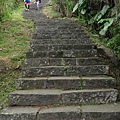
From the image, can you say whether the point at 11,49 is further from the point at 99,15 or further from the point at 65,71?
the point at 99,15

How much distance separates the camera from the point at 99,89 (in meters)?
3.32

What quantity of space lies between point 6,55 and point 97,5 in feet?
14.5

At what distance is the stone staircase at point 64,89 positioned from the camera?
Answer: 9.22ft

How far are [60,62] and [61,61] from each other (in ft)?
0.10

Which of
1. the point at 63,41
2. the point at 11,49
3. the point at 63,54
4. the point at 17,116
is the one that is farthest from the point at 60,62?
the point at 11,49

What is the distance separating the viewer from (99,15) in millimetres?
5035

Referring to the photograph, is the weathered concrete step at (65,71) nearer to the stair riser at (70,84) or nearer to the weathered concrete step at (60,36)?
the stair riser at (70,84)

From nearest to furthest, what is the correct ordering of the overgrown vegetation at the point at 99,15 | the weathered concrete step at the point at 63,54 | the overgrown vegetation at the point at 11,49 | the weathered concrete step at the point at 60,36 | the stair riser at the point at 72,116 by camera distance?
1. the stair riser at the point at 72,116
2. the overgrown vegetation at the point at 11,49
3. the weathered concrete step at the point at 63,54
4. the overgrown vegetation at the point at 99,15
5. the weathered concrete step at the point at 60,36

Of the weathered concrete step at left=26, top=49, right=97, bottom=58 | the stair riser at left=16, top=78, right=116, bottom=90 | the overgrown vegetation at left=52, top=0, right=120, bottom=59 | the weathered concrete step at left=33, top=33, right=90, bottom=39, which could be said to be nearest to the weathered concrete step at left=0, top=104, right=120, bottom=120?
the stair riser at left=16, top=78, right=116, bottom=90

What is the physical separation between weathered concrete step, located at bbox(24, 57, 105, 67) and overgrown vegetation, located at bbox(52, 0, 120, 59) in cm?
68

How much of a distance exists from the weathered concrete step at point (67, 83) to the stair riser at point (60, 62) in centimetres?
66

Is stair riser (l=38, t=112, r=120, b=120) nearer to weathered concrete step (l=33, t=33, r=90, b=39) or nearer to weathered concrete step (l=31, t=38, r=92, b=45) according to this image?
weathered concrete step (l=31, t=38, r=92, b=45)

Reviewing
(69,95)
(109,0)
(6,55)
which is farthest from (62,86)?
(109,0)

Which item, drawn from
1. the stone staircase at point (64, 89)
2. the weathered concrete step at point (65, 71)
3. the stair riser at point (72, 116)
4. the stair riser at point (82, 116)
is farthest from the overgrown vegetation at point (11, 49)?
the stair riser at point (82, 116)
